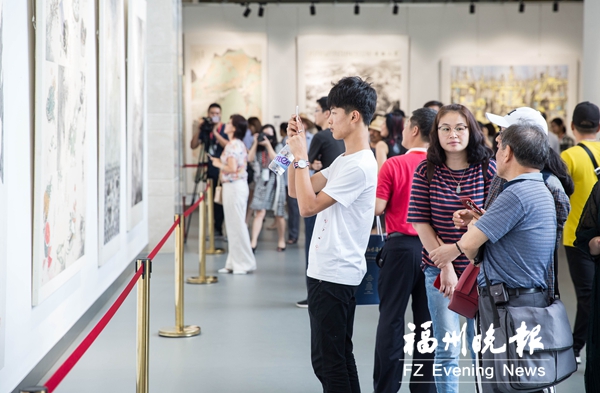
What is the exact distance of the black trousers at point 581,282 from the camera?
5027 mm

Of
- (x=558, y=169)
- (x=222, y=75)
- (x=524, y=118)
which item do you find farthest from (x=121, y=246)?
(x=222, y=75)

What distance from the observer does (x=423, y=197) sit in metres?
3.66

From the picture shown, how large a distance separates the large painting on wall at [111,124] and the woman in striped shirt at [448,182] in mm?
3340

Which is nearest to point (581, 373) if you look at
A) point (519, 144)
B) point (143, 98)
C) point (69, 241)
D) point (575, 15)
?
point (519, 144)

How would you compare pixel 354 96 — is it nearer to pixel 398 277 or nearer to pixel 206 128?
pixel 398 277

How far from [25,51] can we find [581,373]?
3973mm

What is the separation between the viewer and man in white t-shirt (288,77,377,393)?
324 cm

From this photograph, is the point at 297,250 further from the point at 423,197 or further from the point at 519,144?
the point at 519,144

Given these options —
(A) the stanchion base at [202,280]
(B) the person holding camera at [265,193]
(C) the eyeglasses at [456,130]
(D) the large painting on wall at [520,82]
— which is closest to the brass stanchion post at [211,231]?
(B) the person holding camera at [265,193]

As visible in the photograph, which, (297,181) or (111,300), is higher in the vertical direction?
(297,181)

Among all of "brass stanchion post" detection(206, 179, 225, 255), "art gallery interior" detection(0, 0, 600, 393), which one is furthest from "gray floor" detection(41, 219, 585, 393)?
"brass stanchion post" detection(206, 179, 225, 255)

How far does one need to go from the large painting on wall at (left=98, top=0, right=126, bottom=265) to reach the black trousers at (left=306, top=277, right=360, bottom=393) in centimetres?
334

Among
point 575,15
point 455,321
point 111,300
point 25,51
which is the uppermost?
point 575,15

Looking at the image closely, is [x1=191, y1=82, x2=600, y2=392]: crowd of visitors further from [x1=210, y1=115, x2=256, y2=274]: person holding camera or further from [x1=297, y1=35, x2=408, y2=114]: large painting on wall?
[x1=297, y1=35, x2=408, y2=114]: large painting on wall
